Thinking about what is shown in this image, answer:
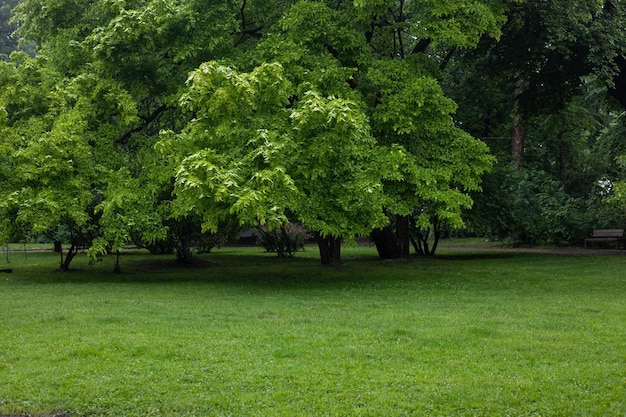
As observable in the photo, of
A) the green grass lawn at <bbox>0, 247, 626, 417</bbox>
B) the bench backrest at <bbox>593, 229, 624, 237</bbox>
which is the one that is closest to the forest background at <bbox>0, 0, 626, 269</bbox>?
the green grass lawn at <bbox>0, 247, 626, 417</bbox>

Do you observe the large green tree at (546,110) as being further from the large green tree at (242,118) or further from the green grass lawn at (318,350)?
the green grass lawn at (318,350)

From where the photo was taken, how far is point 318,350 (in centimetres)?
804

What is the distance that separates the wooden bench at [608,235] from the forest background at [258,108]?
617 cm

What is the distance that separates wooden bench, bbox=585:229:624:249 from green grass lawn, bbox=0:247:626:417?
1177 centimetres

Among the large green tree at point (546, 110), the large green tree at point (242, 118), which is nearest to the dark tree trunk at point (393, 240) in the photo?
the large green tree at point (546, 110)

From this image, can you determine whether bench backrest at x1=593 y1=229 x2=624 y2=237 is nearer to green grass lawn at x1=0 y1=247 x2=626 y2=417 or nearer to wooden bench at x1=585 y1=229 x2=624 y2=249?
wooden bench at x1=585 y1=229 x2=624 y2=249

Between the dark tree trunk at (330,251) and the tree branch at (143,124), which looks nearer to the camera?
the tree branch at (143,124)

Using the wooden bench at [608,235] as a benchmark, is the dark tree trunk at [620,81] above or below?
above

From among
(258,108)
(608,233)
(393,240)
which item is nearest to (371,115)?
(258,108)

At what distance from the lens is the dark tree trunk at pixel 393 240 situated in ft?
77.5

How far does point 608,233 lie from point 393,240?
9.78 metres

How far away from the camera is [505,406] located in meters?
5.88

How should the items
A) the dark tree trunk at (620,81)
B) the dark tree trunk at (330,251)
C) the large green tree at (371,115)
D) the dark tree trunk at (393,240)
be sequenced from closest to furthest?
the large green tree at (371,115) < the dark tree trunk at (330,251) < the dark tree trunk at (620,81) < the dark tree trunk at (393,240)

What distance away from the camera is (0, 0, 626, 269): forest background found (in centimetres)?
1381
